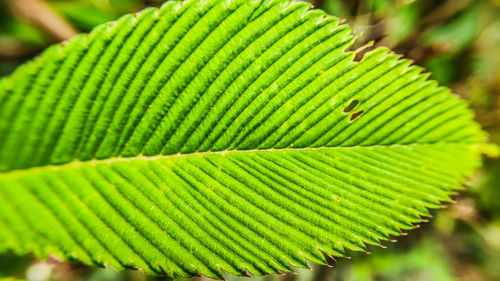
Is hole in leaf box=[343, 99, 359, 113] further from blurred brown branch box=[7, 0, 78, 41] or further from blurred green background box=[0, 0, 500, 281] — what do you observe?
blurred brown branch box=[7, 0, 78, 41]

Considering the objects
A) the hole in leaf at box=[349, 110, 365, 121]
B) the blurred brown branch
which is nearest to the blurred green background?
the blurred brown branch

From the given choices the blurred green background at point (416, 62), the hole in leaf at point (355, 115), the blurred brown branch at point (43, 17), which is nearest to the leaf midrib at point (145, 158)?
the hole in leaf at point (355, 115)

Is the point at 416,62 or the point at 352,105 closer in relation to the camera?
the point at 352,105

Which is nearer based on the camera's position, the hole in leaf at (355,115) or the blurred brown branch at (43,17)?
the hole in leaf at (355,115)

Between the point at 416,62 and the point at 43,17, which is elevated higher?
the point at 416,62

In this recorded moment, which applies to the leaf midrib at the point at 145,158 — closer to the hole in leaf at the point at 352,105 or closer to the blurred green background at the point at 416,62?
the hole in leaf at the point at 352,105

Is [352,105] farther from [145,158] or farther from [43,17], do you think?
[43,17]

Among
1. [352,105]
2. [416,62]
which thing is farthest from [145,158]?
[416,62]

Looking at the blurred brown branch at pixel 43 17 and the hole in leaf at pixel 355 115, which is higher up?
the hole in leaf at pixel 355 115

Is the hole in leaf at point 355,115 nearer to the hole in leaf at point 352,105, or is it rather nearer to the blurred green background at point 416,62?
the hole in leaf at point 352,105
